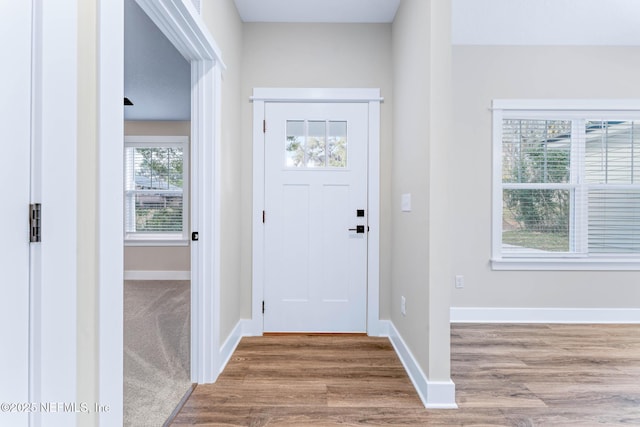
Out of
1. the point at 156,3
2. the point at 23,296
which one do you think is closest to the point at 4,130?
the point at 23,296

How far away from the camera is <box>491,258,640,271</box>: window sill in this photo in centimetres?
310

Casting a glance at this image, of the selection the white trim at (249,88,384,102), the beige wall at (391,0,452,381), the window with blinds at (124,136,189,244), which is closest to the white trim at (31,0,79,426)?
the beige wall at (391,0,452,381)

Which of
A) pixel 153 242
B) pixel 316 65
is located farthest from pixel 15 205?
pixel 153 242

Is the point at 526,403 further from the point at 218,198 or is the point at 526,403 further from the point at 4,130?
the point at 4,130

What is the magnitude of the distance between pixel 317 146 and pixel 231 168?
780mm

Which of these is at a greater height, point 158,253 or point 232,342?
point 158,253

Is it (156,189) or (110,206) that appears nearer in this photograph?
(110,206)

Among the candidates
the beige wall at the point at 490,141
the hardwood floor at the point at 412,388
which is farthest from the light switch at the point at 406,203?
the hardwood floor at the point at 412,388

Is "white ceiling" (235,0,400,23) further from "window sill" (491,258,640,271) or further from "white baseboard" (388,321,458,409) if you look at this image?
"white baseboard" (388,321,458,409)

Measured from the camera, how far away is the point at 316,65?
2.80 meters

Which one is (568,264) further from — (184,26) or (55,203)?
(55,203)

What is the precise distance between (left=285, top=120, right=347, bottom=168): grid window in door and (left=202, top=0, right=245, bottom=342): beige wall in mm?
414

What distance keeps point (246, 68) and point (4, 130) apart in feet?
7.66

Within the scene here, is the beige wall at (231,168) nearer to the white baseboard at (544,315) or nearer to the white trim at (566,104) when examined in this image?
the white baseboard at (544,315)
